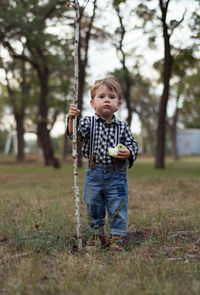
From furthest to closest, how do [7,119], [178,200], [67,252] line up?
1. [7,119]
2. [178,200]
3. [67,252]

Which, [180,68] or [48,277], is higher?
[180,68]

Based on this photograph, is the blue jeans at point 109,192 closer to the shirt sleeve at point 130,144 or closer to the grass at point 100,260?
the shirt sleeve at point 130,144

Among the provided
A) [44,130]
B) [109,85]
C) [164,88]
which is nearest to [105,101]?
[109,85]

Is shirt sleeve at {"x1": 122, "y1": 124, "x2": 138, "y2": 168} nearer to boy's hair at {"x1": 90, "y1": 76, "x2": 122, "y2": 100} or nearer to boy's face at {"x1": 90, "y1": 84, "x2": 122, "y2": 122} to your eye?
boy's face at {"x1": 90, "y1": 84, "x2": 122, "y2": 122}

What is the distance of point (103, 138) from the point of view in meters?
3.55

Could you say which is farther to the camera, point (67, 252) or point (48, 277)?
point (67, 252)

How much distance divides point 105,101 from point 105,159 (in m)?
0.59

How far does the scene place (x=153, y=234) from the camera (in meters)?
3.96

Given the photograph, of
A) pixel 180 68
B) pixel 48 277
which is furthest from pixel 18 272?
pixel 180 68

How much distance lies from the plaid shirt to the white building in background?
48650 mm

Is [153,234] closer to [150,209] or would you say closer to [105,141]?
[105,141]

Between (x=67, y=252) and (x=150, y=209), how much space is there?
2620 mm

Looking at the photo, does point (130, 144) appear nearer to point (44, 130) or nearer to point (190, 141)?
point (44, 130)

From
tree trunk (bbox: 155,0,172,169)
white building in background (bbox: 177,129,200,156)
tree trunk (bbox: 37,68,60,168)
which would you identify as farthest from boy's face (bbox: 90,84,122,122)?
white building in background (bbox: 177,129,200,156)
